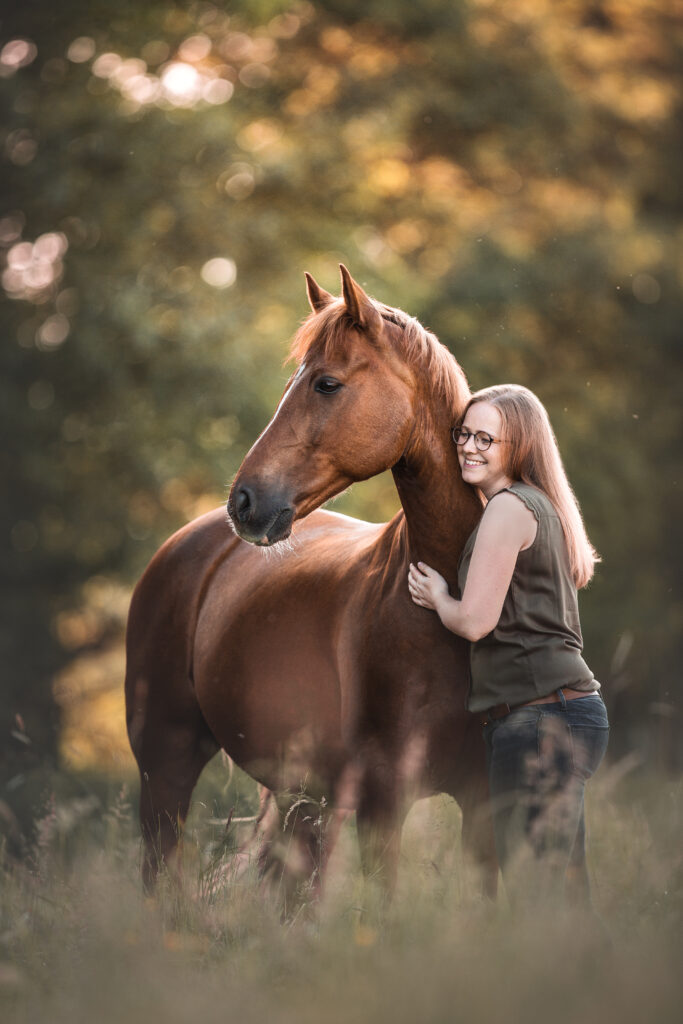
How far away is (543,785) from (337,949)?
74 centimetres

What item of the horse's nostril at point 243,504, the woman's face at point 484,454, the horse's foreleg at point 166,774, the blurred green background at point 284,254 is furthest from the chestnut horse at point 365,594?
the blurred green background at point 284,254

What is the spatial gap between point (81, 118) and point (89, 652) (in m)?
5.91

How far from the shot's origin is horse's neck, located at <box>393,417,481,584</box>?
3.57 metres

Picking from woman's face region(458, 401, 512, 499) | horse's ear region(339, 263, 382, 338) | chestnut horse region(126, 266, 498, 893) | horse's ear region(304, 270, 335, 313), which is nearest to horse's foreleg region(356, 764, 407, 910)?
chestnut horse region(126, 266, 498, 893)

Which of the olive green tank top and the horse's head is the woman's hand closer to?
the olive green tank top

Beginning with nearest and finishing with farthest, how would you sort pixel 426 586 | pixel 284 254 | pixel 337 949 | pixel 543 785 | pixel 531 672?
pixel 337 949, pixel 543 785, pixel 531 672, pixel 426 586, pixel 284 254

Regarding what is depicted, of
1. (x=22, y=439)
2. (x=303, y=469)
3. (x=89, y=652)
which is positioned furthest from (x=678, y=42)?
(x=303, y=469)

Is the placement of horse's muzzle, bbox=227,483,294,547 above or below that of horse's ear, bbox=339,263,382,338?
below

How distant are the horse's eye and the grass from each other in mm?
1579

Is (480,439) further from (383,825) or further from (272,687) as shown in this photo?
(272,687)

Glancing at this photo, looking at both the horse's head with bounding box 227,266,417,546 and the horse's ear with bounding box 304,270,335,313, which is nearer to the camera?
the horse's head with bounding box 227,266,417,546

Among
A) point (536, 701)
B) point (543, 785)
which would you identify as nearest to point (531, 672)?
point (536, 701)

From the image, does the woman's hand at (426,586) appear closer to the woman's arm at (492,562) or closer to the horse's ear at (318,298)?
the woman's arm at (492,562)

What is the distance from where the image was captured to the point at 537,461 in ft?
11.2
